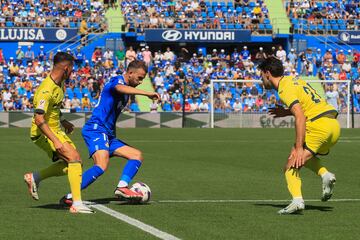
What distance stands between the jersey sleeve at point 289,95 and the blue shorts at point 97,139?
2393 mm

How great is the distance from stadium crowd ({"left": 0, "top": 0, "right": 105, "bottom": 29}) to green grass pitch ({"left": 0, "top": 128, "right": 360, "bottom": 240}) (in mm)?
23472

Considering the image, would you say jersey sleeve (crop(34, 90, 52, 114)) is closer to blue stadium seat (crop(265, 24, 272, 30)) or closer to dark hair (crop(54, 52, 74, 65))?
dark hair (crop(54, 52, 74, 65))

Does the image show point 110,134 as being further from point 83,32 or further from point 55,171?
point 83,32

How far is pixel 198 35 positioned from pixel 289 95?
127 ft

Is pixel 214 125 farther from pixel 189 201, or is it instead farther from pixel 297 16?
pixel 189 201

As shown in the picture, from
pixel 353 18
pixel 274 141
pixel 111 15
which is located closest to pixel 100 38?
pixel 111 15

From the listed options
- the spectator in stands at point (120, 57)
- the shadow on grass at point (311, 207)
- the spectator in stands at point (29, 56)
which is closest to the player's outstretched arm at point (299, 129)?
the shadow on grass at point (311, 207)

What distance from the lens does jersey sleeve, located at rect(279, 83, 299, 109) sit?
33.0 ft

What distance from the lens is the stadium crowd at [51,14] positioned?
46.9 metres

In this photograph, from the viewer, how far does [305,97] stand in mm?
10438

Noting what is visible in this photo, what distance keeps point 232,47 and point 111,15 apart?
6.85 m

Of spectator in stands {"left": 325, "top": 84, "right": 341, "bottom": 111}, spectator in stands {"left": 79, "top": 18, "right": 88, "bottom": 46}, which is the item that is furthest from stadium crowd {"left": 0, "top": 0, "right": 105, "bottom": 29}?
spectator in stands {"left": 325, "top": 84, "right": 341, "bottom": 111}

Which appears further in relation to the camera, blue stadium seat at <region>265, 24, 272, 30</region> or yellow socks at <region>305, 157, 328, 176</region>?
blue stadium seat at <region>265, 24, 272, 30</region>

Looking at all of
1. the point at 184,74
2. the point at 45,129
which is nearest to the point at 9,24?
the point at 184,74
